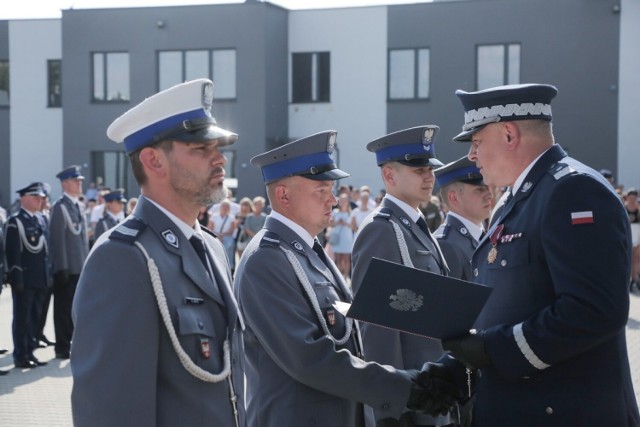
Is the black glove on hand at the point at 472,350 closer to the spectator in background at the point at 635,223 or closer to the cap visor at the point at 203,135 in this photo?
the cap visor at the point at 203,135

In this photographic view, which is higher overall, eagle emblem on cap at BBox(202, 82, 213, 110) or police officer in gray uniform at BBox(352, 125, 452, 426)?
eagle emblem on cap at BBox(202, 82, 213, 110)

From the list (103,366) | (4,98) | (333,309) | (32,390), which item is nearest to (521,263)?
(333,309)

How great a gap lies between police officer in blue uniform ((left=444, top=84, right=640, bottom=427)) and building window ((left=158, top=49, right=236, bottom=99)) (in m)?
26.7

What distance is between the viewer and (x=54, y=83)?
105 feet

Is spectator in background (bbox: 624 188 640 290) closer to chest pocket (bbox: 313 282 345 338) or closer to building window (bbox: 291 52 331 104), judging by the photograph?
building window (bbox: 291 52 331 104)

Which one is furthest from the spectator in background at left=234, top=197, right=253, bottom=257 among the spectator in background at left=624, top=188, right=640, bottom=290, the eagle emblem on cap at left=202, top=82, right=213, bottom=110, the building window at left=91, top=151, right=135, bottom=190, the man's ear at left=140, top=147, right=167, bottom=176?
the man's ear at left=140, top=147, right=167, bottom=176

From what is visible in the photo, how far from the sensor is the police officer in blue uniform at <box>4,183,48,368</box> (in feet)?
36.5

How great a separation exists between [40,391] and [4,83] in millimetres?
25429

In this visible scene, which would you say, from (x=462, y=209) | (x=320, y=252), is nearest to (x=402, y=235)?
(x=320, y=252)

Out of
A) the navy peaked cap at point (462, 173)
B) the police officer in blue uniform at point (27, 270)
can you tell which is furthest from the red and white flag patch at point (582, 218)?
the police officer in blue uniform at point (27, 270)

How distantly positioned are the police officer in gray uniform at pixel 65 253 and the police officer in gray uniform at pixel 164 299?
877 cm

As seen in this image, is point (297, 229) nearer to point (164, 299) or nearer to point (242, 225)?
point (164, 299)

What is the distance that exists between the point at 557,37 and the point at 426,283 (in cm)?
2546

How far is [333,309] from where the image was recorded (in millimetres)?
4121
